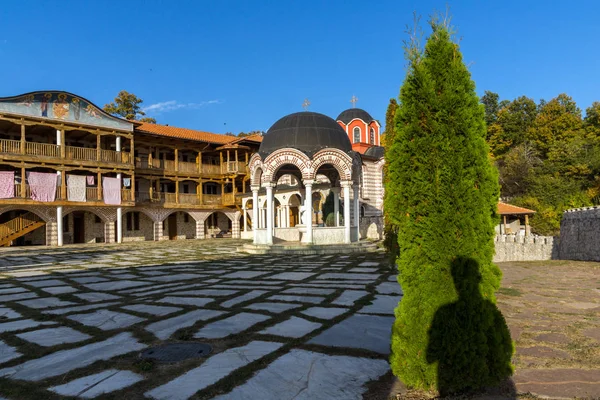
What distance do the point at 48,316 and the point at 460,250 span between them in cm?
514

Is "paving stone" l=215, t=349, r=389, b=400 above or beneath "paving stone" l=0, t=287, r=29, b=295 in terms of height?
above

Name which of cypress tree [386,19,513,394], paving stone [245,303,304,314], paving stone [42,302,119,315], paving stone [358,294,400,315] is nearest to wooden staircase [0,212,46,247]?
paving stone [42,302,119,315]

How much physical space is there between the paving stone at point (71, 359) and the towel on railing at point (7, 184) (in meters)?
21.7

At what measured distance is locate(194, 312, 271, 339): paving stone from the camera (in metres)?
4.29

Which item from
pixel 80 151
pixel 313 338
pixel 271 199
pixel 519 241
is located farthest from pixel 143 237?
pixel 313 338

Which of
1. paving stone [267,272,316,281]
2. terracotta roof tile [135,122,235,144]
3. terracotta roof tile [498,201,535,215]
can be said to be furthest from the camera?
terracotta roof tile [135,122,235,144]

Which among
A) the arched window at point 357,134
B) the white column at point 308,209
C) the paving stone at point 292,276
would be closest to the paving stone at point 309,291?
the paving stone at point 292,276

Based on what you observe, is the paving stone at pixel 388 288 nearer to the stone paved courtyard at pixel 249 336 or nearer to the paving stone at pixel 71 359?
the stone paved courtyard at pixel 249 336

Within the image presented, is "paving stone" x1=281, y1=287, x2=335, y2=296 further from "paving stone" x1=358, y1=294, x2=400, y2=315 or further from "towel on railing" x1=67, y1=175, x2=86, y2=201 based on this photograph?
"towel on railing" x1=67, y1=175, x2=86, y2=201

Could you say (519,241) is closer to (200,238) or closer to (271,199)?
(271,199)

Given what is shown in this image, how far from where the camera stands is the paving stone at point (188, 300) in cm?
594

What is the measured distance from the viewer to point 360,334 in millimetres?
4148

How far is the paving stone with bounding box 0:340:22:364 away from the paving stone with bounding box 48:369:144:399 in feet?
3.46

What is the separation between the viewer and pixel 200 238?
30.0 meters
